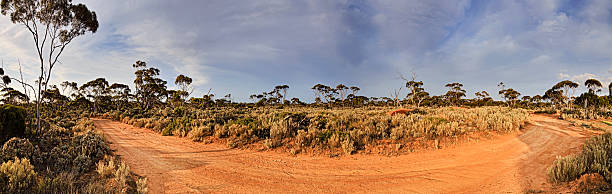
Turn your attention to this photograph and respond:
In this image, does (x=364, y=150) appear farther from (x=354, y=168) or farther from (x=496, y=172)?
(x=496, y=172)

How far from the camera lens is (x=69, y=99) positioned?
46250 mm

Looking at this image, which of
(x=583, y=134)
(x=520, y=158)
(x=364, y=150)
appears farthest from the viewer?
(x=583, y=134)

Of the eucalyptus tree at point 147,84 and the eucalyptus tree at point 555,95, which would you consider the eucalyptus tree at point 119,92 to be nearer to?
the eucalyptus tree at point 147,84

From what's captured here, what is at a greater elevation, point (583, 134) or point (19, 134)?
point (583, 134)

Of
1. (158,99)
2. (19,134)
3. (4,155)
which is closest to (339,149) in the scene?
(4,155)

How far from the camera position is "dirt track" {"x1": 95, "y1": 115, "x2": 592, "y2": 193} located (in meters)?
5.15

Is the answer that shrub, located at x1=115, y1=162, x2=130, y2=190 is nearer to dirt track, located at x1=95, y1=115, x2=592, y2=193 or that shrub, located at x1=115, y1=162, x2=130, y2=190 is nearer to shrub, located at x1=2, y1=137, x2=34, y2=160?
dirt track, located at x1=95, y1=115, x2=592, y2=193

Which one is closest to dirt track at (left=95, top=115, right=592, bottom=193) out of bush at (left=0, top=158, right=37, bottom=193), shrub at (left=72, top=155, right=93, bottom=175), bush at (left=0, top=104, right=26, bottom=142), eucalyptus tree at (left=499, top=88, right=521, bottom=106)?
shrub at (left=72, top=155, right=93, bottom=175)

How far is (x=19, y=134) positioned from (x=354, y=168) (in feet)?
44.3

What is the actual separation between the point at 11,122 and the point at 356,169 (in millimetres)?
13289

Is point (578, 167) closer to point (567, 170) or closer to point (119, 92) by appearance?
point (567, 170)

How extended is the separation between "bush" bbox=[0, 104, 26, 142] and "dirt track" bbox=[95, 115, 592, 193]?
13.6 ft

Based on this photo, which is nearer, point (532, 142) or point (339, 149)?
point (339, 149)

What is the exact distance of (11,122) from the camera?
8633 mm
